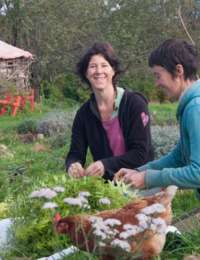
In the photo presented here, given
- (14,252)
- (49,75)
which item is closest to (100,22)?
(49,75)

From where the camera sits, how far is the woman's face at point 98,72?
423cm

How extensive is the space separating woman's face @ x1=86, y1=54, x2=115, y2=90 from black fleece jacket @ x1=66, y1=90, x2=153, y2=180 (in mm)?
176

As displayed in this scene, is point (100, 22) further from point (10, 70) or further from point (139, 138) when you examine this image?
point (139, 138)

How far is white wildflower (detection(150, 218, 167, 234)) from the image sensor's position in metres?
2.15

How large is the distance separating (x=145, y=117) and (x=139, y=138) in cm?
15

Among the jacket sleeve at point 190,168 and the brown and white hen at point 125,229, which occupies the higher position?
the jacket sleeve at point 190,168

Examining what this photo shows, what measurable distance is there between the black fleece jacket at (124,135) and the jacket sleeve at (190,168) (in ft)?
3.89

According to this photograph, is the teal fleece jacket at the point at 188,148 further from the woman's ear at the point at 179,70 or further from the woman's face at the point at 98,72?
the woman's face at the point at 98,72

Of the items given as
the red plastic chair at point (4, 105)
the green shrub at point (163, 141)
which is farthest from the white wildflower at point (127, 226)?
the red plastic chair at point (4, 105)

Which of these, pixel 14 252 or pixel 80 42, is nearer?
pixel 14 252

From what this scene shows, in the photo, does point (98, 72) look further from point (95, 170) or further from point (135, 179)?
point (135, 179)

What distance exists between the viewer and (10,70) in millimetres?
24734

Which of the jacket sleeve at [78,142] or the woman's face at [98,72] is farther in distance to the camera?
the jacket sleeve at [78,142]

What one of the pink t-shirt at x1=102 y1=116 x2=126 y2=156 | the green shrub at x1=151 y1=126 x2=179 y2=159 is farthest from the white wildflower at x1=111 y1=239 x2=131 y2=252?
the green shrub at x1=151 y1=126 x2=179 y2=159
